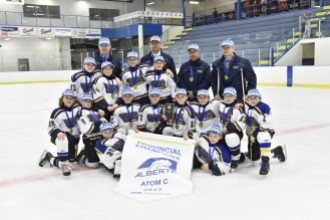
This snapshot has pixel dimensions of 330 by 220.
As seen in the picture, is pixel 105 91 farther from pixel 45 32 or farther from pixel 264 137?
pixel 45 32

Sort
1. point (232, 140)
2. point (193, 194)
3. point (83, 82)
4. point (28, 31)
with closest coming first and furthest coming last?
point (193, 194), point (232, 140), point (83, 82), point (28, 31)

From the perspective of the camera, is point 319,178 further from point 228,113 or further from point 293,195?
point 228,113

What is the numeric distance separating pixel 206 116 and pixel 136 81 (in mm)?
979

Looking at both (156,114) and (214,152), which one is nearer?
(214,152)

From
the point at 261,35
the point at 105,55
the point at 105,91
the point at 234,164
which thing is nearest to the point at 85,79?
the point at 105,91

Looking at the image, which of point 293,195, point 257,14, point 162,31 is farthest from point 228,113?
point 162,31

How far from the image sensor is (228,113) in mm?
3602

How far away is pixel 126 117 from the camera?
3.82m

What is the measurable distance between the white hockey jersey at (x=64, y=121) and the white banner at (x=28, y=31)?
2002cm

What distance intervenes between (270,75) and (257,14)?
A: 962cm

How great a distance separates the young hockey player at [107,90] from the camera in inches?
159

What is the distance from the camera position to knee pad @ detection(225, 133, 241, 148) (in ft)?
11.3

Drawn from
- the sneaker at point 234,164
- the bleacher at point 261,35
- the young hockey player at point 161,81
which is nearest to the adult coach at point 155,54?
the young hockey player at point 161,81

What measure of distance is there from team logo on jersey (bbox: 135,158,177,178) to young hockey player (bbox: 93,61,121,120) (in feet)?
3.17
